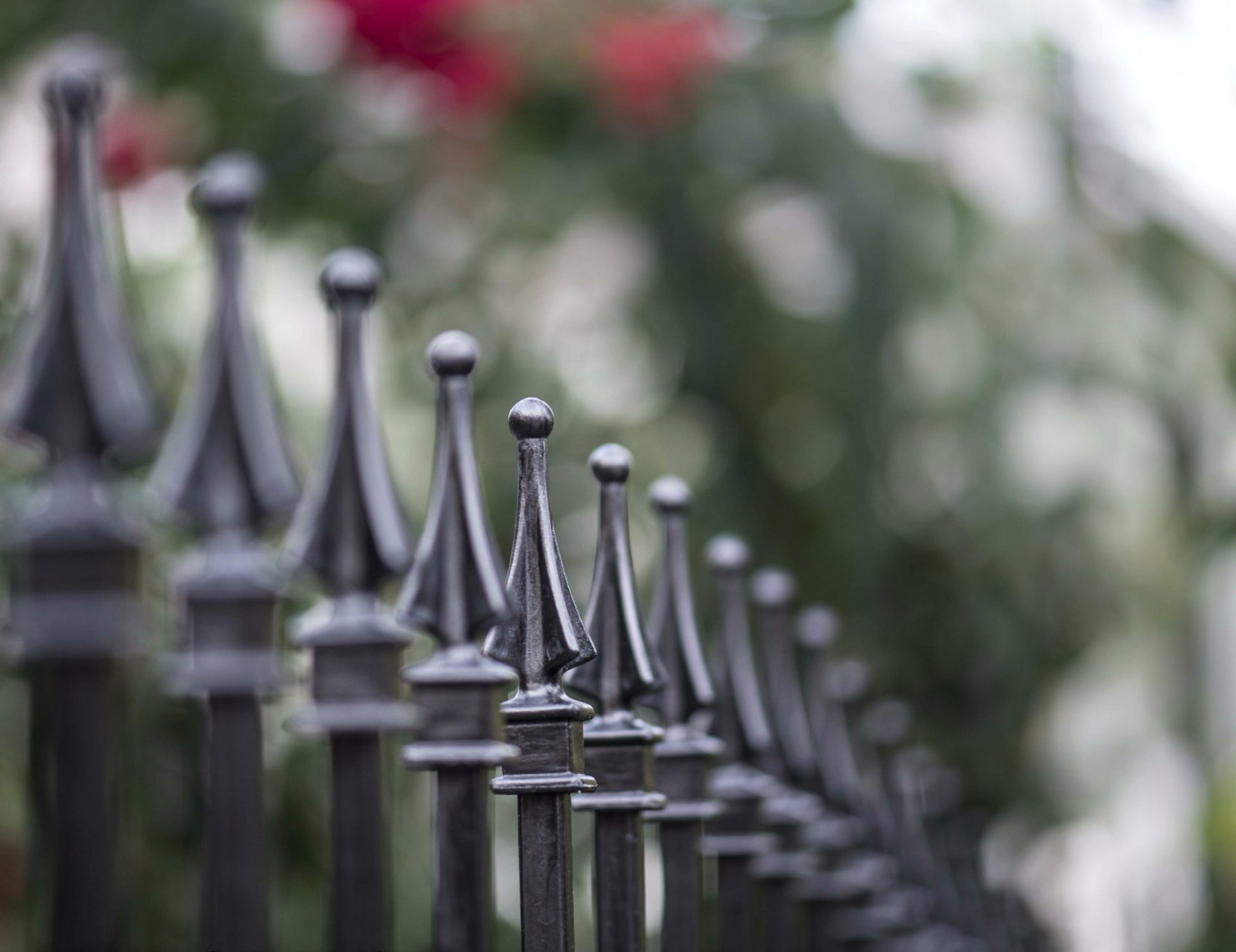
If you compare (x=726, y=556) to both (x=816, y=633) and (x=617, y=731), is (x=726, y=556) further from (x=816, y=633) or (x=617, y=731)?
(x=816, y=633)

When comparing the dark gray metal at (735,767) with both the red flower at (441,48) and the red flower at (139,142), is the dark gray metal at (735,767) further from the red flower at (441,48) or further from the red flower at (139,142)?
the red flower at (139,142)

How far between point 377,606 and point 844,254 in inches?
88.9

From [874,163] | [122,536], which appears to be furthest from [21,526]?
[874,163]

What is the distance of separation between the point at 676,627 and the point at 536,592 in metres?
0.32

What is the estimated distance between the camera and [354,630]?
0.79 meters

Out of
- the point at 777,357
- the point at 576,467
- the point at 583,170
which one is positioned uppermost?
the point at 583,170

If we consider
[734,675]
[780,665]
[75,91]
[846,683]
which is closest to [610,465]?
[734,675]

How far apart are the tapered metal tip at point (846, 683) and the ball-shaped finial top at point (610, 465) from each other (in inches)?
36.5

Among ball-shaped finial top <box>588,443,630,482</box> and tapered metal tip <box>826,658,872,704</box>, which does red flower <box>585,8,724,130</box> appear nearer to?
tapered metal tip <box>826,658,872,704</box>

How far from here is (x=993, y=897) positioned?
3.08m

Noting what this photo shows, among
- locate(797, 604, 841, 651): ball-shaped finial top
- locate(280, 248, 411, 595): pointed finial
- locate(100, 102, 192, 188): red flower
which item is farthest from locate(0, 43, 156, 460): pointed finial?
locate(100, 102, 192, 188): red flower

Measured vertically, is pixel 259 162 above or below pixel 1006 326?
above

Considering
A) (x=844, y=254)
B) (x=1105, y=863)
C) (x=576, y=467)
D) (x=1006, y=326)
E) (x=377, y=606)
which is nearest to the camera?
(x=377, y=606)

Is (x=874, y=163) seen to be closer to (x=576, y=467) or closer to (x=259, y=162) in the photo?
(x=576, y=467)
